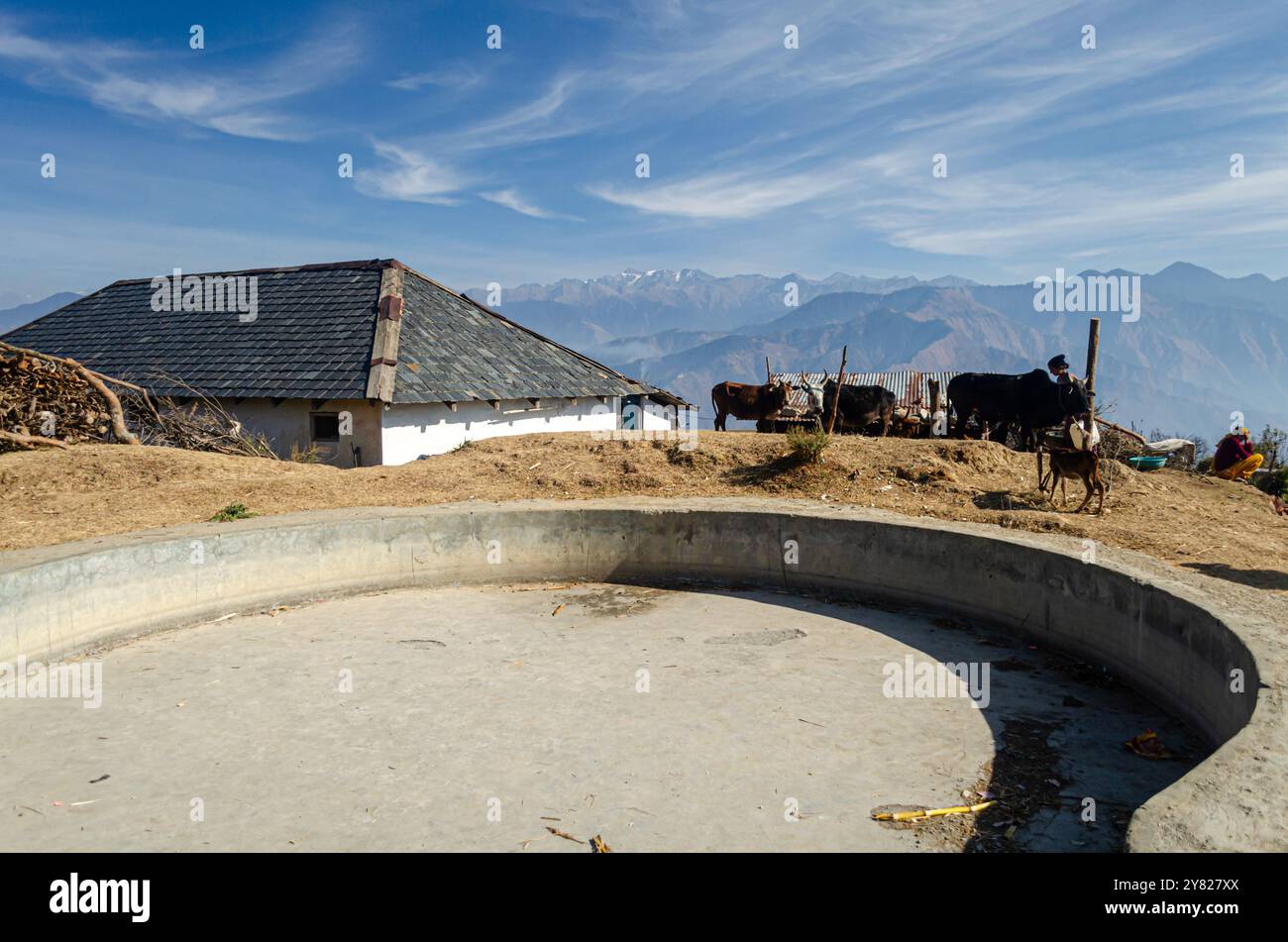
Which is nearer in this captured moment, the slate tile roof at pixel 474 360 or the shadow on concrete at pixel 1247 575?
the shadow on concrete at pixel 1247 575

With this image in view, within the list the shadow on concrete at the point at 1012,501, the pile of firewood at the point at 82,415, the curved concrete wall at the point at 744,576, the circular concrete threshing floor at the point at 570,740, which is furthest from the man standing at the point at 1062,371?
the pile of firewood at the point at 82,415

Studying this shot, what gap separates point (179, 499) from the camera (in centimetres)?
1266

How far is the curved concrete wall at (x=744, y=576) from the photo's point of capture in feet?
20.7

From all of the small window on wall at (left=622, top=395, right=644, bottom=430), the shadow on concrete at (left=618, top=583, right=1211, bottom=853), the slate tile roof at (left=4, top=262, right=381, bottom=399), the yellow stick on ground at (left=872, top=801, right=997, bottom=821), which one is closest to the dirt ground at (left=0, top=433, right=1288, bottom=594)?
the shadow on concrete at (left=618, top=583, right=1211, bottom=853)

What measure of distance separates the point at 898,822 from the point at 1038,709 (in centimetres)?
266

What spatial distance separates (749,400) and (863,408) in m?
2.87

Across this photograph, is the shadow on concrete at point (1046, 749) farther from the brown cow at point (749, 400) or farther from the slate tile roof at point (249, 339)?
the slate tile roof at point (249, 339)

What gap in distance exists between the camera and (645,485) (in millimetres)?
14016

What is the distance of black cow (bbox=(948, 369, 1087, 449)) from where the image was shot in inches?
587

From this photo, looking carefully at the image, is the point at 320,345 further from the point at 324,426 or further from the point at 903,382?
the point at 903,382

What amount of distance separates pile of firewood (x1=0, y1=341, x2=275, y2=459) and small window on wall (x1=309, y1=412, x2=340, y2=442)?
3.63ft

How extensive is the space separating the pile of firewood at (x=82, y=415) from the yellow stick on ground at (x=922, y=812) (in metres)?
16.0

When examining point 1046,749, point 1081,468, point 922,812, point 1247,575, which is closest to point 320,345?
point 1081,468
